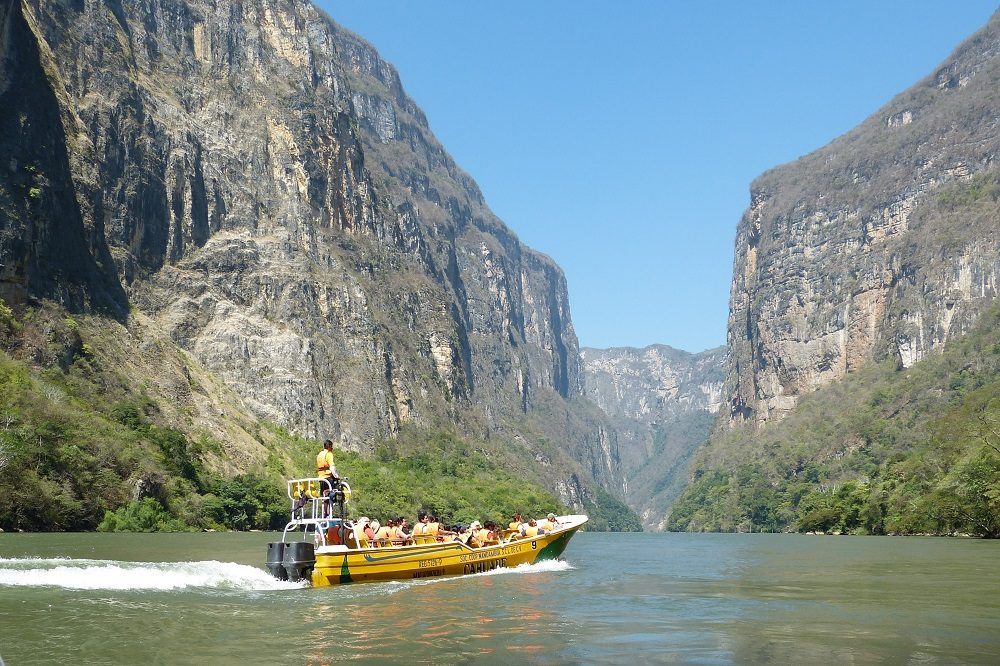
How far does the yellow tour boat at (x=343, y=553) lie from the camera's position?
1241 inches

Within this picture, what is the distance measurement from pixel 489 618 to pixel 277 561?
10.0 meters

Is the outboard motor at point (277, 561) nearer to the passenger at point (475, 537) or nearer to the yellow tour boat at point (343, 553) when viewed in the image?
the yellow tour boat at point (343, 553)

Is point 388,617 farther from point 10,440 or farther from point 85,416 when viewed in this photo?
point 85,416

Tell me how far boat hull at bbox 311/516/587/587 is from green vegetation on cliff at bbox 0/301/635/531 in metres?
38.8

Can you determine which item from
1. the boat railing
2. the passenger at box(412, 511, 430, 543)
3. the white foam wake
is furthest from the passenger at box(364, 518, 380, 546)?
the white foam wake

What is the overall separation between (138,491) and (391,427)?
96.5 m

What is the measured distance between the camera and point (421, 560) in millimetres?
36156

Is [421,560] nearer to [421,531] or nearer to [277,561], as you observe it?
[421,531]

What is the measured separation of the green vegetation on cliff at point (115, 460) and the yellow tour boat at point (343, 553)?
38.7 meters

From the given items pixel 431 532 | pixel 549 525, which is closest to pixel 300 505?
pixel 431 532

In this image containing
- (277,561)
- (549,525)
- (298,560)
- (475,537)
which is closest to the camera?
(298,560)

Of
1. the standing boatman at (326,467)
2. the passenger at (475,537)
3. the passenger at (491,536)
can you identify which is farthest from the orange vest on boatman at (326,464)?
the passenger at (491,536)

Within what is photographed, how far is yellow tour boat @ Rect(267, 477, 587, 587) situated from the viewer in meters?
31.5

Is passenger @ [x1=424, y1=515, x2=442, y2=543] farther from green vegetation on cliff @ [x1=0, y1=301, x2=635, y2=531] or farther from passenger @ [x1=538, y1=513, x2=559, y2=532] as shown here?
green vegetation on cliff @ [x1=0, y1=301, x2=635, y2=531]
